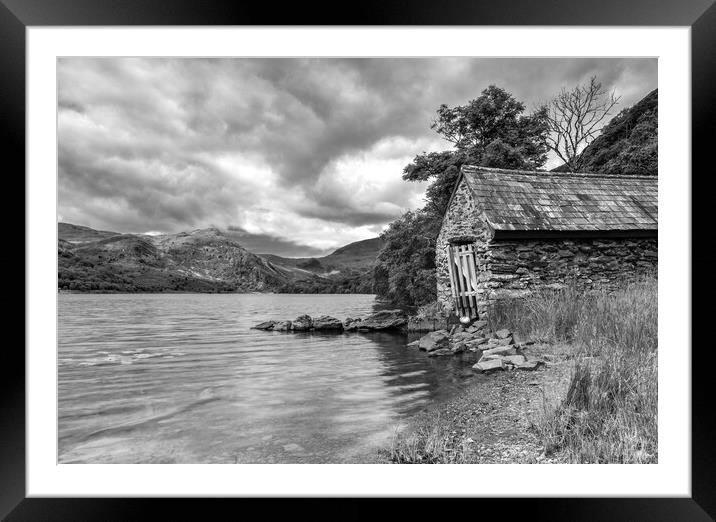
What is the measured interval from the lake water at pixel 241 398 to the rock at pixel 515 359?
2.47 ft

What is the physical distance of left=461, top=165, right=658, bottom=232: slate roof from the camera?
9430 mm

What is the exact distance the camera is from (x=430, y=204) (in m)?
14.8

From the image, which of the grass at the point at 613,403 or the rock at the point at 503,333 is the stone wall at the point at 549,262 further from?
the grass at the point at 613,403

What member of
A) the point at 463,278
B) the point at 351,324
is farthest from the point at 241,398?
the point at 351,324

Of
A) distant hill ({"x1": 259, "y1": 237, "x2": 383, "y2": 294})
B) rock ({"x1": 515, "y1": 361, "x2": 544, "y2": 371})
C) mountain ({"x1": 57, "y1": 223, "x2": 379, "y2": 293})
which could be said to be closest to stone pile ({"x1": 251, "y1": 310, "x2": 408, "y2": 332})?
mountain ({"x1": 57, "y1": 223, "x2": 379, "y2": 293})

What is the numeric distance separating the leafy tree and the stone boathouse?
3.36 m

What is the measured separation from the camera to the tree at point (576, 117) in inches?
568

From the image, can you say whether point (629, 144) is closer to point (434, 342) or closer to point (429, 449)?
point (434, 342)

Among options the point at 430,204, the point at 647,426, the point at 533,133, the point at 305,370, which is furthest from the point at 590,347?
the point at 533,133

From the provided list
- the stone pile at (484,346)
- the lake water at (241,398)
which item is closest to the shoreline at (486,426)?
the lake water at (241,398)

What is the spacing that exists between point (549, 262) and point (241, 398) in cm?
755
